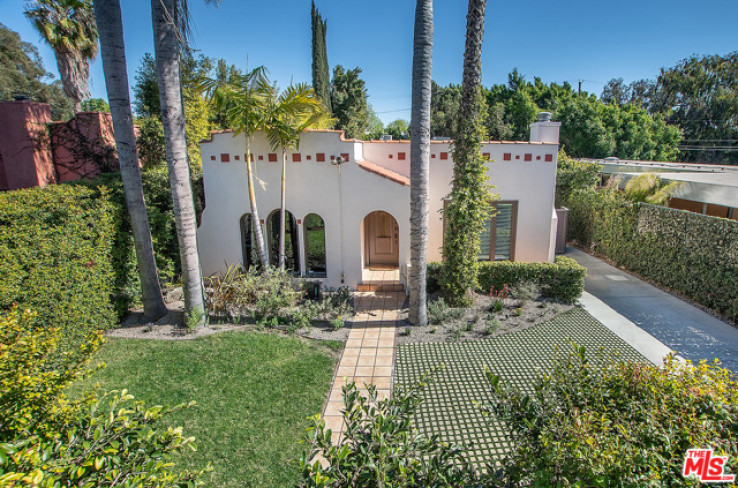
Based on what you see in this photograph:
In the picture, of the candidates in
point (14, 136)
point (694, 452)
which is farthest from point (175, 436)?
point (14, 136)

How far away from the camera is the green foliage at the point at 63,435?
2.27 metres

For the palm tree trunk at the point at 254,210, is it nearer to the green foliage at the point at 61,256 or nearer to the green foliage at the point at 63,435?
the green foliage at the point at 61,256

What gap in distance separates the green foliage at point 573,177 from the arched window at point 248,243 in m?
12.7

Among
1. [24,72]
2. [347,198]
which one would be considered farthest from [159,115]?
[24,72]

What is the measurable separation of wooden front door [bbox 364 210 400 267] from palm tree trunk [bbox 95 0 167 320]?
6.94 m

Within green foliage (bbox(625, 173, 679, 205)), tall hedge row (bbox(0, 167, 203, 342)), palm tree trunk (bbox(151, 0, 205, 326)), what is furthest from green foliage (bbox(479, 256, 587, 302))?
tall hedge row (bbox(0, 167, 203, 342))

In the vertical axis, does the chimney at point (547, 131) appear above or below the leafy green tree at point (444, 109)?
below

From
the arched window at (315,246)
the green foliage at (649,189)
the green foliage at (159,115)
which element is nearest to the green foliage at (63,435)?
the green foliage at (159,115)

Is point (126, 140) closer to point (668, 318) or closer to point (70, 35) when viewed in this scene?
point (70, 35)

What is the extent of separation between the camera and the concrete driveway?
8.41 m

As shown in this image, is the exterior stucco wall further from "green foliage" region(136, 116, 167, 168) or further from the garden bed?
"green foliage" region(136, 116, 167, 168)

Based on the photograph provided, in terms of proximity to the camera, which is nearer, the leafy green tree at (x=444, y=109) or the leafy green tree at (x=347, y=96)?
the leafy green tree at (x=347, y=96)

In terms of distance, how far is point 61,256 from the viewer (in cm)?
794

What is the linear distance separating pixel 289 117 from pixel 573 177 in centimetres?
1244
